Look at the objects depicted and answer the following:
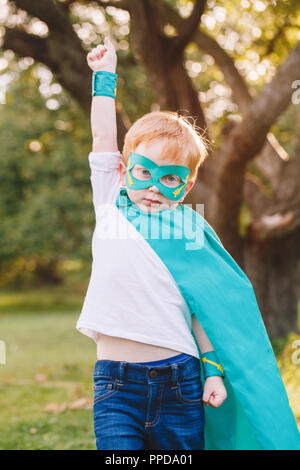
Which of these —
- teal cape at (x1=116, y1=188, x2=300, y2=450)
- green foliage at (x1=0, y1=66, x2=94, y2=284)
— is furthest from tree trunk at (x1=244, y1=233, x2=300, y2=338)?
green foliage at (x1=0, y1=66, x2=94, y2=284)

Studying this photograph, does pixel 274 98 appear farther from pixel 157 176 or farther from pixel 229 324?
pixel 229 324

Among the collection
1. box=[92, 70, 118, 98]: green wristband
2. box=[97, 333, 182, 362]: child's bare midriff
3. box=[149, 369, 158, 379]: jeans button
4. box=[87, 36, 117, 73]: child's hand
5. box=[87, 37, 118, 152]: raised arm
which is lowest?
box=[149, 369, 158, 379]: jeans button

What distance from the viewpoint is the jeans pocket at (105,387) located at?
2.13 m

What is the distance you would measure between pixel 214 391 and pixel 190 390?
3.7 inches

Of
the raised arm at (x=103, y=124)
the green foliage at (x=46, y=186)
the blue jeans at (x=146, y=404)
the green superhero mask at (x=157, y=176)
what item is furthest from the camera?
the green foliage at (x=46, y=186)

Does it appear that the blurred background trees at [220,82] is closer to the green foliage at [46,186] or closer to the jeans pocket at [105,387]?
the jeans pocket at [105,387]

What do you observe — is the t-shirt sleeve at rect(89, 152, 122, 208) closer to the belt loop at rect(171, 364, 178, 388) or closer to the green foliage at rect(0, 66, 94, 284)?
the belt loop at rect(171, 364, 178, 388)

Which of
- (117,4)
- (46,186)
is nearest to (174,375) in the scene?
(117,4)

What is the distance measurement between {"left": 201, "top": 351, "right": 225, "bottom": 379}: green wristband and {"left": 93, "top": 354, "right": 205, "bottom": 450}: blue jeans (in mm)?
44

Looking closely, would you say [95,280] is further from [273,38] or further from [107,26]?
[107,26]

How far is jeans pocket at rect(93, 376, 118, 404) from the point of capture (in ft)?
6.98

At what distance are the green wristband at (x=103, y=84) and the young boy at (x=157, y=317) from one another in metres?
0.23

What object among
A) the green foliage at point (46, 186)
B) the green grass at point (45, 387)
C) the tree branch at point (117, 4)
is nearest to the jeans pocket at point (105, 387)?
the green grass at point (45, 387)
